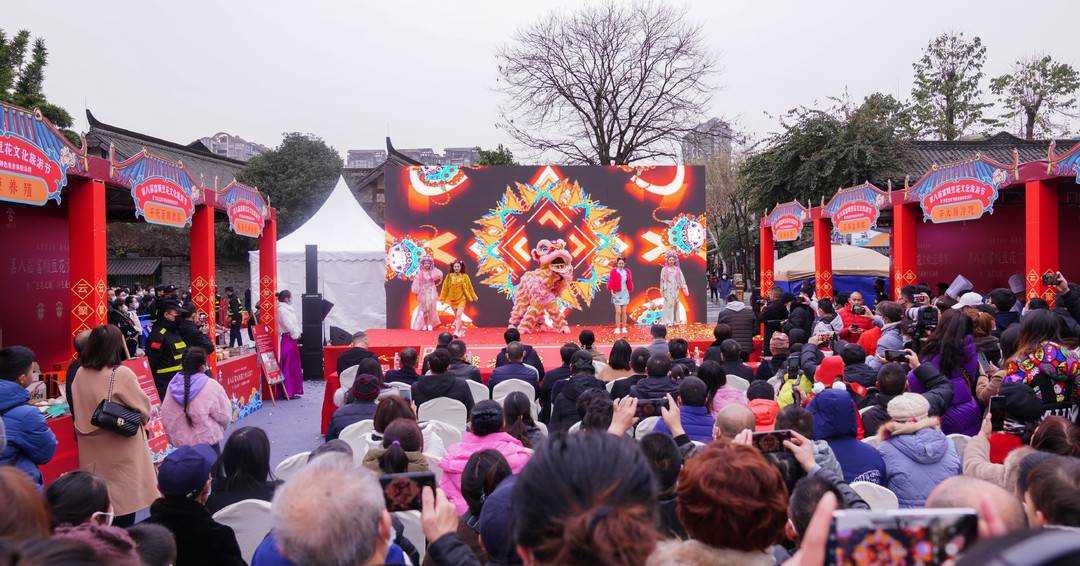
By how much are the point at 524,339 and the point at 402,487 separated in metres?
10.2

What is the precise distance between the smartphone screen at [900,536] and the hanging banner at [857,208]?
1143cm

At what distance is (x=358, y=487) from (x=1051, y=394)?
3797 millimetres

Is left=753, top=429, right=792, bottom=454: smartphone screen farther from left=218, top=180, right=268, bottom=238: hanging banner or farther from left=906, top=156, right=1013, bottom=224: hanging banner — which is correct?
left=218, top=180, right=268, bottom=238: hanging banner

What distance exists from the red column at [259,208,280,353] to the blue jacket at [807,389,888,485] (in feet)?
30.0

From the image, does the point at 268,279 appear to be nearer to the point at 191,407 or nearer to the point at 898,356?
the point at 191,407

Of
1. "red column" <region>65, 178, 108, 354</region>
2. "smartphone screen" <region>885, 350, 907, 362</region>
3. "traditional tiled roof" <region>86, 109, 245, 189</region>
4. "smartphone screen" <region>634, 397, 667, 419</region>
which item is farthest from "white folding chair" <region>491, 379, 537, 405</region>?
"traditional tiled roof" <region>86, 109, 245, 189</region>

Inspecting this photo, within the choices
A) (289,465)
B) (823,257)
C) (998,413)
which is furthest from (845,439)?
(823,257)

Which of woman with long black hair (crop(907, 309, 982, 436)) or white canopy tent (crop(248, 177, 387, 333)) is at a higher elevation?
white canopy tent (crop(248, 177, 387, 333))

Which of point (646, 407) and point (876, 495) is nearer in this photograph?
point (876, 495)

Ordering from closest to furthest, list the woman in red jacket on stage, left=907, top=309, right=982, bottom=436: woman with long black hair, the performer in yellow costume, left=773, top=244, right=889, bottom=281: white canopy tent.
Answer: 1. left=907, top=309, right=982, bottom=436: woman with long black hair
2. the performer in yellow costume
3. the woman in red jacket on stage
4. left=773, top=244, right=889, bottom=281: white canopy tent

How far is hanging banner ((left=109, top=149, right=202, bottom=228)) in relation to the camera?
720 cm

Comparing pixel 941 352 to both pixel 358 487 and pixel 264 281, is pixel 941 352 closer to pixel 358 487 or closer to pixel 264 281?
pixel 358 487

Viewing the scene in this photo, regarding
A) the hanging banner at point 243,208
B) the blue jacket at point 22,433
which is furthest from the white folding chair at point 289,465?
the hanging banner at point 243,208

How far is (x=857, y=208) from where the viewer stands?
1204cm
